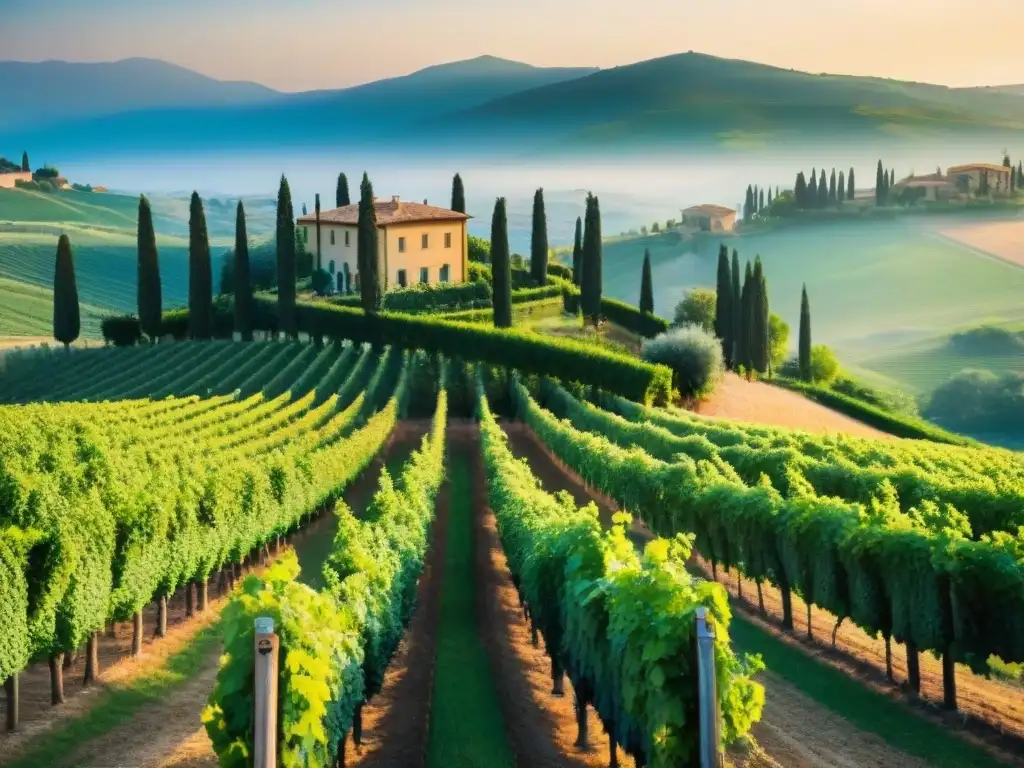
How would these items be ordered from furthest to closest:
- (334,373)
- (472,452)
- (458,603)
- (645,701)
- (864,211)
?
1. (864,211)
2. (334,373)
3. (472,452)
4. (458,603)
5. (645,701)

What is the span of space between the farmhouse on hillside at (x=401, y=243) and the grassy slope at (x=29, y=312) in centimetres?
3998

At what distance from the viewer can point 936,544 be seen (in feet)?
61.7

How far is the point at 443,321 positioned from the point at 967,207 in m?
150

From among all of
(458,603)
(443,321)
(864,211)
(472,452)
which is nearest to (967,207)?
(864,211)

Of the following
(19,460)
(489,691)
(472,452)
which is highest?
(19,460)

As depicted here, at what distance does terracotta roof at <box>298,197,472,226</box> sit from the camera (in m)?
79.6

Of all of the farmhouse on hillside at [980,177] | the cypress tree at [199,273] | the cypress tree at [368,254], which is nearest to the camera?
the cypress tree at [368,254]

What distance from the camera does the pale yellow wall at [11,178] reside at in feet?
585

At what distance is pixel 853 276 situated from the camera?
188000 millimetres


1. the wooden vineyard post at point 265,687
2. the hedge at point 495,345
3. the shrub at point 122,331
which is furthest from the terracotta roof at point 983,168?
the wooden vineyard post at point 265,687

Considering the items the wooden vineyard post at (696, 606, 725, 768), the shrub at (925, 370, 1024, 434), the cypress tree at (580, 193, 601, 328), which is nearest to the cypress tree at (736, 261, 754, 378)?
the cypress tree at (580, 193, 601, 328)

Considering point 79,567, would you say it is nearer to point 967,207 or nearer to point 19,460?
point 19,460

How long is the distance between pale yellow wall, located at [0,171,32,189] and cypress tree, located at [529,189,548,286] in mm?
117383

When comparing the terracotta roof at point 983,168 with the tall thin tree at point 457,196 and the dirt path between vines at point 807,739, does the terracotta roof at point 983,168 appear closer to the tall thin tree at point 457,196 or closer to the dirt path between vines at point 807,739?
the tall thin tree at point 457,196
